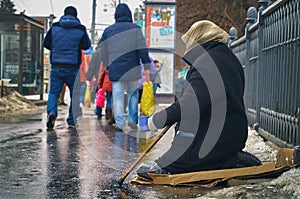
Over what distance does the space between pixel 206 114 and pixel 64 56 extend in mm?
5935

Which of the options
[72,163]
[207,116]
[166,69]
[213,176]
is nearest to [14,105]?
[72,163]

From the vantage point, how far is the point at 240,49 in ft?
38.5

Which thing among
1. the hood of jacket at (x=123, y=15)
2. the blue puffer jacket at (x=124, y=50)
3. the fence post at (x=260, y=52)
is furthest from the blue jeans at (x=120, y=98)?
the fence post at (x=260, y=52)

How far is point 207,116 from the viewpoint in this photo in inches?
197

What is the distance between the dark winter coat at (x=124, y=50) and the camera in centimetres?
1049

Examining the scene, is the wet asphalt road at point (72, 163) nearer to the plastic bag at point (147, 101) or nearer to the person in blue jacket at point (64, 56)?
the person in blue jacket at point (64, 56)

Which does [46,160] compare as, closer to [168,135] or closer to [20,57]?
[168,135]

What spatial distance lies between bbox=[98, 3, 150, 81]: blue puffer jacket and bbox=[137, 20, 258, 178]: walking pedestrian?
5351 millimetres

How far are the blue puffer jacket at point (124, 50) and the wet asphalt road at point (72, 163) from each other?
98 centimetres

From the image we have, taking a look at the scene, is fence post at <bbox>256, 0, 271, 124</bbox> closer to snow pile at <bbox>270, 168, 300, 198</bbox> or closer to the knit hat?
the knit hat

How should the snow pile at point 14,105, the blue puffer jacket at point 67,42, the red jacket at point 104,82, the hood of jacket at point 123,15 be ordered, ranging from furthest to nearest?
the snow pile at point 14,105 < the red jacket at point 104,82 < the hood of jacket at point 123,15 < the blue puffer jacket at point 67,42

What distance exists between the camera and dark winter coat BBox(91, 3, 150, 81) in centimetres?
1049

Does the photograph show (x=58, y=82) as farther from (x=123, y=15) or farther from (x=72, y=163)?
(x=72, y=163)

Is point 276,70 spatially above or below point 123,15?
below
